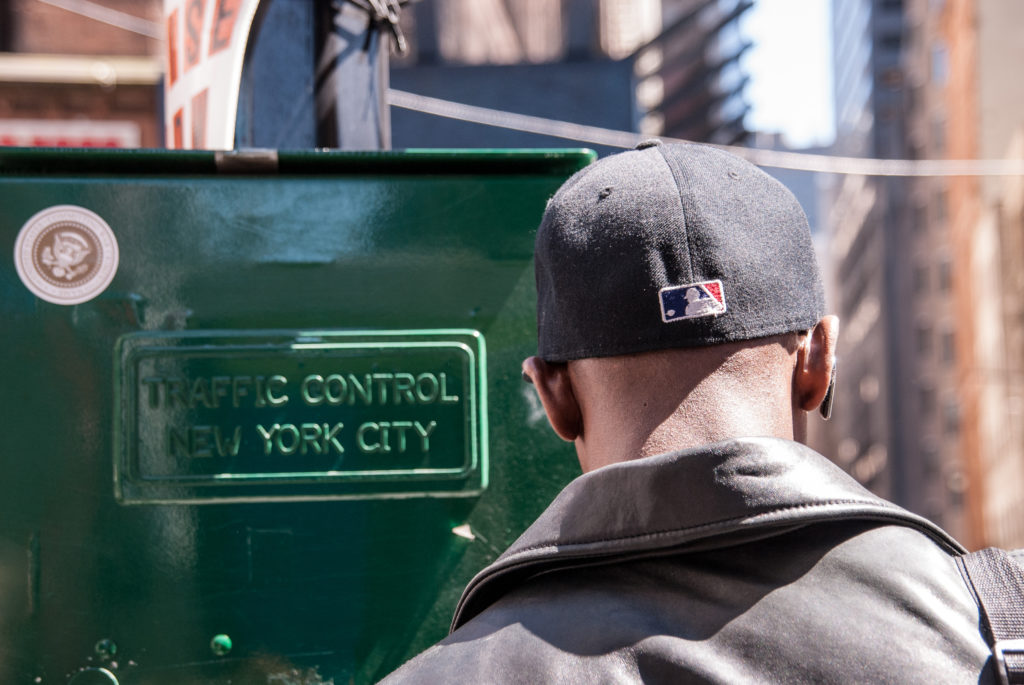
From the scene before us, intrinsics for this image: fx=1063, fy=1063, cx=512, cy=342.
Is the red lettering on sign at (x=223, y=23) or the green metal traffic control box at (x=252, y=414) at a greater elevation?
the red lettering on sign at (x=223, y=23)

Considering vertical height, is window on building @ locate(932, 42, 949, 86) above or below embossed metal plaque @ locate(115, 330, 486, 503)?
above

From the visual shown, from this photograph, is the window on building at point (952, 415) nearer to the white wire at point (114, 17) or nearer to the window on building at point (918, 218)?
the window on building at point (918, 218)

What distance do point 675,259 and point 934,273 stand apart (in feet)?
132

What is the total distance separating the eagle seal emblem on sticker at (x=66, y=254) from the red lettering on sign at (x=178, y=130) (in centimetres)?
135

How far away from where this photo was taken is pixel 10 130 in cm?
862

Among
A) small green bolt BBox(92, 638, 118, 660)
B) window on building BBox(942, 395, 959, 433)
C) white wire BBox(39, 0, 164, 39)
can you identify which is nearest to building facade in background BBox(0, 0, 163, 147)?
white wire BBox(39, 0, 164, 39)

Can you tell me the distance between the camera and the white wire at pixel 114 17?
29.1ft

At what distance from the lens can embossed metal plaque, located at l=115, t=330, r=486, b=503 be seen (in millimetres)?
2043

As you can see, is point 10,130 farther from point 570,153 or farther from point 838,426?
point 838,426

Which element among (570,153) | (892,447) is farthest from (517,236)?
→ (892,447)

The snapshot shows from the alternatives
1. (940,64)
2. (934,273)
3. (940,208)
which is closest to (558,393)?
(940,64)

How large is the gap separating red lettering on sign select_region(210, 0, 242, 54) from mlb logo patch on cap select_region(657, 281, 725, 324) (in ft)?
7.45

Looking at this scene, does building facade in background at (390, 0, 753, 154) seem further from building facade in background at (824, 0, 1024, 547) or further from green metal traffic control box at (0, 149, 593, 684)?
building facade in background at (824, 0, 1024, 547)

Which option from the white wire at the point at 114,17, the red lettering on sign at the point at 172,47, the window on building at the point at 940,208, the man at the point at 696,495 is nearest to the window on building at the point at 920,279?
the window on building at the point at 940,208
